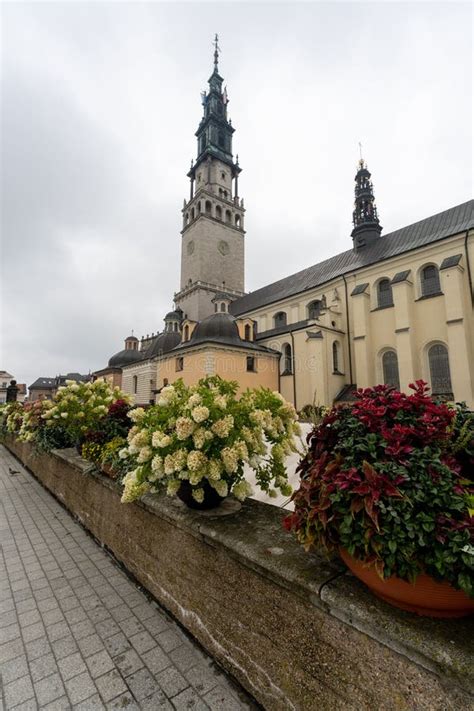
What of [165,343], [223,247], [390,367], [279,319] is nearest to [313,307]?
[279,319]

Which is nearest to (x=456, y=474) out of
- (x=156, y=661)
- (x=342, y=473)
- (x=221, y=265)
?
(x=342, y=473)

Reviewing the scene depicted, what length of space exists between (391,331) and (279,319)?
37.3 ft

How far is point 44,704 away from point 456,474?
2795 mm

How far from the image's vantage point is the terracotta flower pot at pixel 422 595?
120cm

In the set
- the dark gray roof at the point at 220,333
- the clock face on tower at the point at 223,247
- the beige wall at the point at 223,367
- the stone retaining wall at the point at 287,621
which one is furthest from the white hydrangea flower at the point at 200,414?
Answer: the clock face on tower at the point at 223,247

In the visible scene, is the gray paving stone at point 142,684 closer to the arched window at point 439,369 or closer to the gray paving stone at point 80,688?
the gray paving stone at point 80,688

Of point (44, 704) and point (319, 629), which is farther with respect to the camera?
point (44, 704)

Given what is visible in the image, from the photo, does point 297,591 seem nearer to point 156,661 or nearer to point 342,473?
point 342,473

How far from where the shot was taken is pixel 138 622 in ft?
8.75

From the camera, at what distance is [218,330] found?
2228 cm

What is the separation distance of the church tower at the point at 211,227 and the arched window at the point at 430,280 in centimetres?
2114

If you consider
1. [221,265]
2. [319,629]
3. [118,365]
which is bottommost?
[319,629]

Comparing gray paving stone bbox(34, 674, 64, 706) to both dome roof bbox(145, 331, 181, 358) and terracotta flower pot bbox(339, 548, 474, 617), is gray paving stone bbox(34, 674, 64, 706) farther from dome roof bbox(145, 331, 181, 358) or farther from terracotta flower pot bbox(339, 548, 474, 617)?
dome roof bbox(145, 331, 181, 358)

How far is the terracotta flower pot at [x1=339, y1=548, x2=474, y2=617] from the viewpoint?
1.20m
